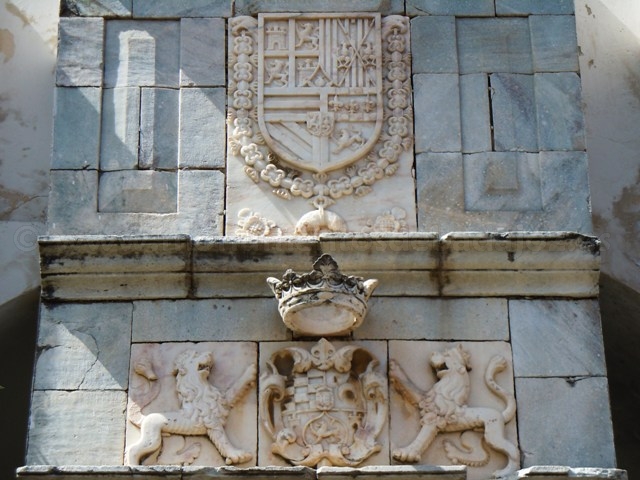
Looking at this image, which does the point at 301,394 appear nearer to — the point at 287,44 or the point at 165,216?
the point at 165,216

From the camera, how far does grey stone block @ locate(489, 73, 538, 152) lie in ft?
37.5

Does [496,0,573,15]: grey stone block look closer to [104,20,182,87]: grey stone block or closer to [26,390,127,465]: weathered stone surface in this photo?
[104,20,182,87]: grey stone block

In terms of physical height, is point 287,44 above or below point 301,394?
above

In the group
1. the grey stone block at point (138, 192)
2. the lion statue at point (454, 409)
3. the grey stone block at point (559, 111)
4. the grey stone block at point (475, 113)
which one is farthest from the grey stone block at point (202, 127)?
the grey stone block at point (559, 111)

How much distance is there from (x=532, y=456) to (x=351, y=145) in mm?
2210

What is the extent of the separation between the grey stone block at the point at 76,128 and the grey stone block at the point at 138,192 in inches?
6.3

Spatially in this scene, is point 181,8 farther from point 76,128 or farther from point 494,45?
point 494,45

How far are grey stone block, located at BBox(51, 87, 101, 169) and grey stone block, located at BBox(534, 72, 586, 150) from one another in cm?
269

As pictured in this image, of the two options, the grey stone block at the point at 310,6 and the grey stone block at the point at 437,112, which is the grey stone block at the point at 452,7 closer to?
the grey stone block at the point at 310,6

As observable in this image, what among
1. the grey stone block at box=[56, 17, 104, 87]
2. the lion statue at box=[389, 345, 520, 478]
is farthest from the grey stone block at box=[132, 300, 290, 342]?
the grey stone block at box=[56, 17, 104, 87]

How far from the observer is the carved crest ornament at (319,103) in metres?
11.3

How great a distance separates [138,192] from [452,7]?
90.5 inches

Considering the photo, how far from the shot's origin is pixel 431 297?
10.9 m

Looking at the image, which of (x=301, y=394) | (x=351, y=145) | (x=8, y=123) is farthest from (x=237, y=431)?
(x=8, y=123)
